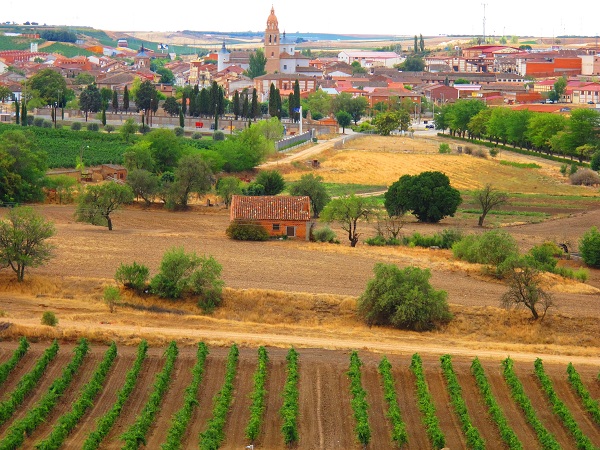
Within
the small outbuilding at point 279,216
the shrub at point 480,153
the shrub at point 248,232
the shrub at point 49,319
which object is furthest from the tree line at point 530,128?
the shrub at point 49,319

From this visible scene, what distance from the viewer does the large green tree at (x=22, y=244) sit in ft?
108

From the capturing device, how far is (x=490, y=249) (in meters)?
36.2

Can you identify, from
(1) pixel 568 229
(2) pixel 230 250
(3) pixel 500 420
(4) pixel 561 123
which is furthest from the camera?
(4) pixel 561 123

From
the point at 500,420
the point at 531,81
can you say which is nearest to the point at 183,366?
the point at 500,420

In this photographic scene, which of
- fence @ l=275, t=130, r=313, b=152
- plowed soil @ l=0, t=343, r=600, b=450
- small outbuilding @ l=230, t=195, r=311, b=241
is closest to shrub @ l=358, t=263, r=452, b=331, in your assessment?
plowed soil @ l=0, t=343, r=600, b=450

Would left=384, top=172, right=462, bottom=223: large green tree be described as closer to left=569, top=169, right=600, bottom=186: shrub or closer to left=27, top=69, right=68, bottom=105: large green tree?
left=569, top=169, right=600, bottom=186: shrub

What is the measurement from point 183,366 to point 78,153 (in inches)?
1839

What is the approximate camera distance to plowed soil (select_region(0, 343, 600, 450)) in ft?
68.2

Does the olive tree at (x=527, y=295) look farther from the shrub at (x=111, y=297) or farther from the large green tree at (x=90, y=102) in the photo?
A: the large green tree at (x=90, y=102)

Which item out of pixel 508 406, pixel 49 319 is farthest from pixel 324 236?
pixel 508 406

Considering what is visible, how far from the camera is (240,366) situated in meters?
24.8

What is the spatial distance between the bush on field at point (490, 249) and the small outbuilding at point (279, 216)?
20.0 feet

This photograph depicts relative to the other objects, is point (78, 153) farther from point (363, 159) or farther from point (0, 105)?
point (0, 105)

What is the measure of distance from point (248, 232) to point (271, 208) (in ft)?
4.57
